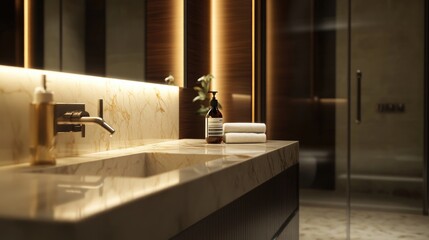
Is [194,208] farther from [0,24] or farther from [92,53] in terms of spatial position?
[92,53]

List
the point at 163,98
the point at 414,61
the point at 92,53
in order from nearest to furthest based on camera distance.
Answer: the point at 92,53
the point at 163,98
the point at 414,61

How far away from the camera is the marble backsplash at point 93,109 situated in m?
1.05

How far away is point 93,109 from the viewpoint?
1.38m

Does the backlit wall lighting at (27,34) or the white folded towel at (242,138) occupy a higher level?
the backlit wall lighting at (27,34)

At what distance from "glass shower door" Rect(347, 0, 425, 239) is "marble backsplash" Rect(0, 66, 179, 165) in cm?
197

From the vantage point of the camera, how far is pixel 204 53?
2.81 metres

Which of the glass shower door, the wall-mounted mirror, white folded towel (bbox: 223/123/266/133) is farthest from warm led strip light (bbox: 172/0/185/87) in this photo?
the glass shower door

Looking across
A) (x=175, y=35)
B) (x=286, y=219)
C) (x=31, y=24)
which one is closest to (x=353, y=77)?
(x=175, y=35)

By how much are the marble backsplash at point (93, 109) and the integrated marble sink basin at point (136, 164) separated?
0.45 feet

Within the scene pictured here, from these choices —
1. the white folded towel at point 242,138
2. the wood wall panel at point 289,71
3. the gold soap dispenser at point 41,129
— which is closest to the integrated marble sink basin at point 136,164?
the gold soap dispenser at point 41,129

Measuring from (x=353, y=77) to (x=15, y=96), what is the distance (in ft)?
9.48

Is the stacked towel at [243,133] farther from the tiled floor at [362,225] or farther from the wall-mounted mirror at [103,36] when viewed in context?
the tiled floor at [362,225]

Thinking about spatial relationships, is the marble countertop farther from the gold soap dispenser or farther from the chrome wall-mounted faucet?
the chrome wall-mounted faucet

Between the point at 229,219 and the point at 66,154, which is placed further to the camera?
the point at 66,154
